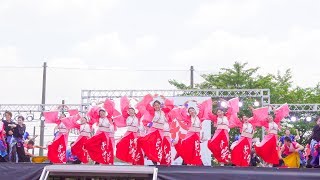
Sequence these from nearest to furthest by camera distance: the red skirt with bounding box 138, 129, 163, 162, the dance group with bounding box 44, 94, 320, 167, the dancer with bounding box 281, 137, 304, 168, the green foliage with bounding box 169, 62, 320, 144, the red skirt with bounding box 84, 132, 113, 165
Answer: the red skirt with bounding box 138, 129, 163, 162, the dance group with bounding box 44, 94, 320, 167, the red skirt with bounding box 84, 132, 113, 165, the dancer with bounding box 281, 137, 304, 168, the green foliage with bounding box 169, 62, 320, 144

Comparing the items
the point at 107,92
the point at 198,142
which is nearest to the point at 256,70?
the point at 107,92

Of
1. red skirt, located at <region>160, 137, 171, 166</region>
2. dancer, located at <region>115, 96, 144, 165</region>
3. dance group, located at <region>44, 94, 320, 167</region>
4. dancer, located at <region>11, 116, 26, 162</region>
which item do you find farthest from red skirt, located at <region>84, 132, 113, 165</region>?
dancer, located at <region>11, 116, 26, 162</region>

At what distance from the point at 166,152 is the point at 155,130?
0.34 metres

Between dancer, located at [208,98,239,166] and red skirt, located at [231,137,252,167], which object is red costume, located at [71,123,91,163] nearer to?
Answer: dancer, located at [208,98,239,166]

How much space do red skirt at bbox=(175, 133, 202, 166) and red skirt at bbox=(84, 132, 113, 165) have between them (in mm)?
991

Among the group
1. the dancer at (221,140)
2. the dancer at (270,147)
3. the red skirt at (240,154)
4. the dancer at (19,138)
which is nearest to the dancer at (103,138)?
the dancer at (19,138)

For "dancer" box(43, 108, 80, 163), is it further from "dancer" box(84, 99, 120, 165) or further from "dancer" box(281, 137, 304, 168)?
"dancer" box(281, 137, 304, 168)

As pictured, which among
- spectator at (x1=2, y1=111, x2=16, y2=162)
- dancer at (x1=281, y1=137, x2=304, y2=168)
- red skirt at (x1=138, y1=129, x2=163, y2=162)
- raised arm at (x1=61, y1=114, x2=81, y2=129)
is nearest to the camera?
red skirt at (x1=138, y1=129, x2=163, y2=162)

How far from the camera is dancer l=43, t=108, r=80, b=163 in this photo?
25.3 feet

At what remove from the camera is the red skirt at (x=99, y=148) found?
23.8 feet

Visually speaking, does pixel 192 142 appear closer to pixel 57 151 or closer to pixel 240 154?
pixel 240 154

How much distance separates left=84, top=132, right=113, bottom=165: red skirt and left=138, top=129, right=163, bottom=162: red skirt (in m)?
0.56

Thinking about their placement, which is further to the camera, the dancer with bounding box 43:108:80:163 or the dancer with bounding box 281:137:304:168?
the dancer with bounding box 281:137:304:168

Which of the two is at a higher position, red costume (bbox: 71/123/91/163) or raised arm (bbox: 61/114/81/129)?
raised arm (bbox: 61/114/81/129)
